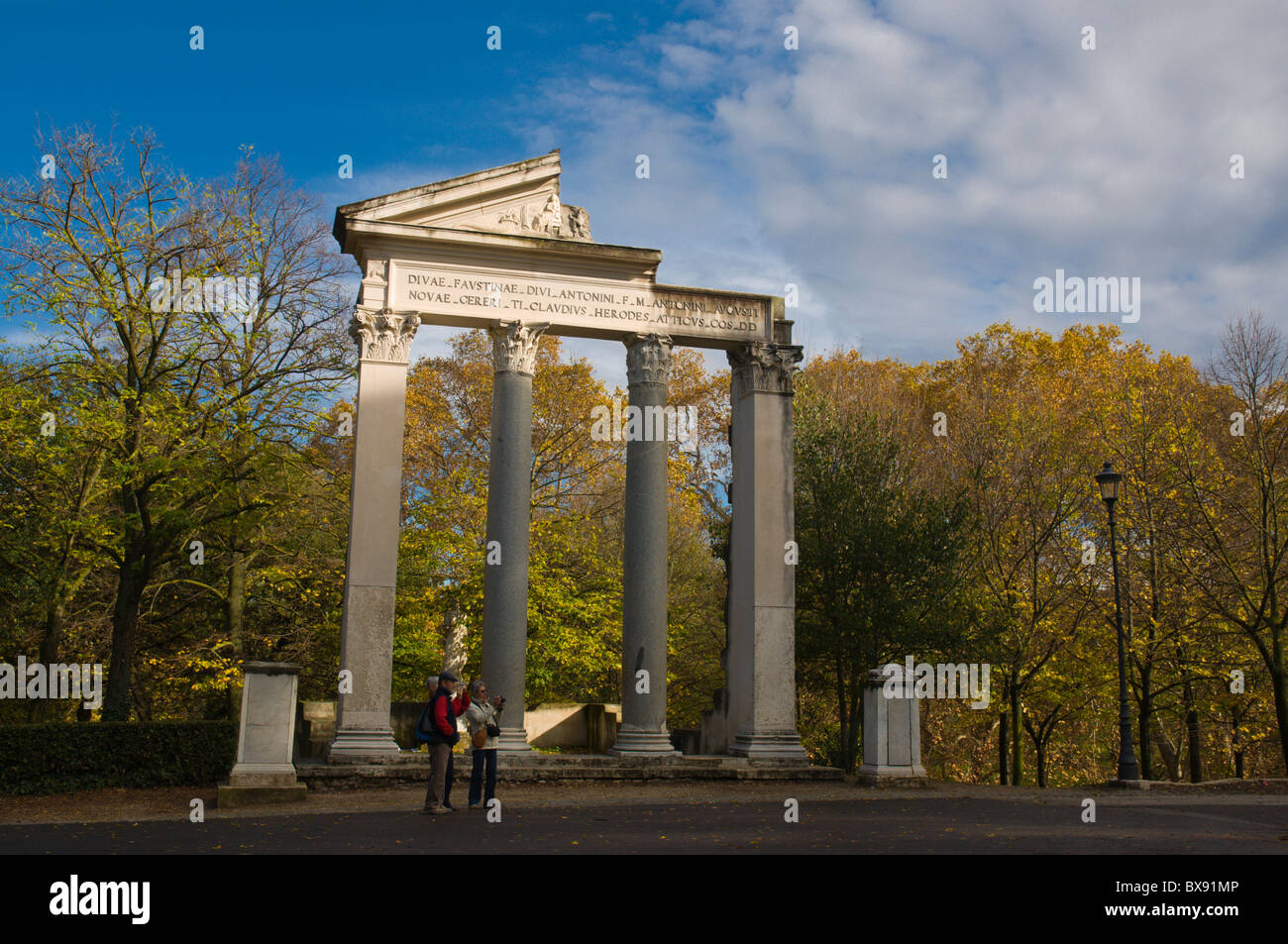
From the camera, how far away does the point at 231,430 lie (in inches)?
846

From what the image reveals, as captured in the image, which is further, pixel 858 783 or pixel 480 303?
pixel 480 303

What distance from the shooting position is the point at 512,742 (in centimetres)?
1725

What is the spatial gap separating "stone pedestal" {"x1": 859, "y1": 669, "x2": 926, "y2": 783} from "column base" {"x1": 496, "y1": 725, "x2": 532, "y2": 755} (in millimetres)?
5678

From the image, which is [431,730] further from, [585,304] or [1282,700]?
[1282,700]

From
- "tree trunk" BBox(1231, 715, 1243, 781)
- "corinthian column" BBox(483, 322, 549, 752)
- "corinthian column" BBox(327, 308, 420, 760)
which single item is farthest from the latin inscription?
"tree trunk" BBox(1231, 715, 1243, 781)

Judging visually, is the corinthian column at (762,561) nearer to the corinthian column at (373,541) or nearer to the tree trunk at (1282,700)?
the corinthian column at (373,541)

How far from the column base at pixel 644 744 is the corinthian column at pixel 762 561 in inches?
56.2

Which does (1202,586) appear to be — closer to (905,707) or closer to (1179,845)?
(905,707)

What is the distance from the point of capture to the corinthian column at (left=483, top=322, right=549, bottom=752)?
688 inches

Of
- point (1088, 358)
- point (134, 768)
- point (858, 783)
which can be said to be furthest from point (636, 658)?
point (1088, 358)

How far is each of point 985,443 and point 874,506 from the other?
7656 millimetres

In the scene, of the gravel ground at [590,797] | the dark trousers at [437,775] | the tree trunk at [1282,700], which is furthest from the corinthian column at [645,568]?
the tree trunk at [1282,700]

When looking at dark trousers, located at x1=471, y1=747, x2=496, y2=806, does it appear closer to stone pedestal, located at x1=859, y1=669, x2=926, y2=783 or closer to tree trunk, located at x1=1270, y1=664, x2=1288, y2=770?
stone pedestal, located at x1=859, y1=669, x2=926, y2=783

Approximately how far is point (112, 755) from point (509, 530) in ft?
25.6
